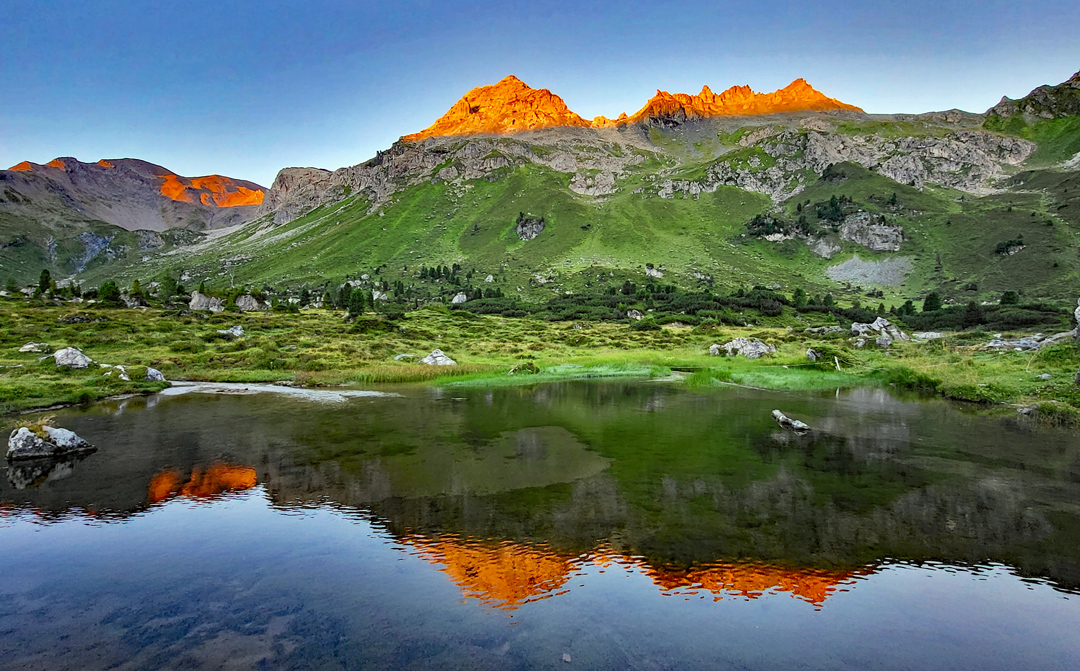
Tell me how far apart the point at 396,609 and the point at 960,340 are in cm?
8667

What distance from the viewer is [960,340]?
2840 inches

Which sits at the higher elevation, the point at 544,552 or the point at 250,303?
the point at 250,303

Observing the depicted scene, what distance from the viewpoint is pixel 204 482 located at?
21.5 meters

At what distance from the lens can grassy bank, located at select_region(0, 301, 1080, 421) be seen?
1588 inches

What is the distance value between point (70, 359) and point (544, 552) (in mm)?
50732

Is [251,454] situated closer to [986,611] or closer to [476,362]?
[986,611]

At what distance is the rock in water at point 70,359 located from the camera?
44.4 metres

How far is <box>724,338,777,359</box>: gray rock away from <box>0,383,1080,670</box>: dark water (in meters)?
37.5

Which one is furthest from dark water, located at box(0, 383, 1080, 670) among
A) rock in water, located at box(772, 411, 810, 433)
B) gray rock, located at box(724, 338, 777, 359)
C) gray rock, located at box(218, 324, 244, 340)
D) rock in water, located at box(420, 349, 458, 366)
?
gray rock, located at box(218, 324, 244, 340)

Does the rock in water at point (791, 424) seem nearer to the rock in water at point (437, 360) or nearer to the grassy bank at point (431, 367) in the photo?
the grassy bank at point (431, 367)

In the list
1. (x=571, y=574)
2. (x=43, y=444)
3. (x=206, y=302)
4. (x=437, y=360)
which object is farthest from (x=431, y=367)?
(x=206, y=302)

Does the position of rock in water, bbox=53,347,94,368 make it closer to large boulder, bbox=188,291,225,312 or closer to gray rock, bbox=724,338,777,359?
gray rock, bbox=724,338,777,359

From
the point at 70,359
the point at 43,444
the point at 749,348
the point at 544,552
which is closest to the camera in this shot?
the point at 544,552

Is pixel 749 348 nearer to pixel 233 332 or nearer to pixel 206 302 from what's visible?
pixel 233 332
